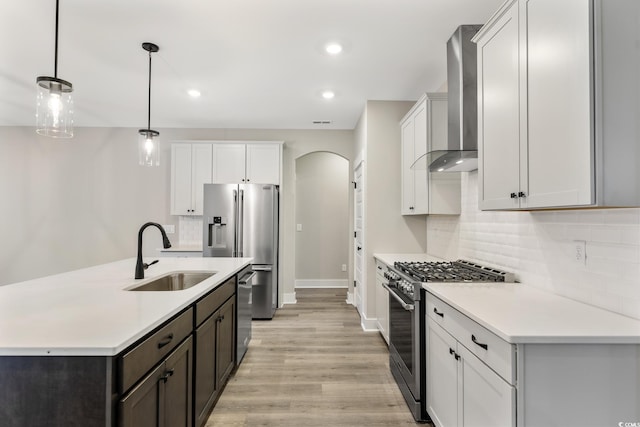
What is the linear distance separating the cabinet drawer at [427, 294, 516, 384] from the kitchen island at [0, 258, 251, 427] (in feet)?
4.41

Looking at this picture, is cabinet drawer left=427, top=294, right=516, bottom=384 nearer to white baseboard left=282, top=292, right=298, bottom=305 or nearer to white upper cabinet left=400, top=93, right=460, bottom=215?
white upper cabinet left=400, top=93, right=460, bottom=215

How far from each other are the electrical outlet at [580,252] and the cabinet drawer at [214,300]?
2.03 meters

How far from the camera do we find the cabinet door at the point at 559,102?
1.24 m

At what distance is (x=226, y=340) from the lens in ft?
8.35

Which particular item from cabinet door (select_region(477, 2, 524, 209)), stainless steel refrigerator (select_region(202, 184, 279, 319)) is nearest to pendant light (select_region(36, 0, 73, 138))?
cabinet door (select_region(477, 2, 524, 209))

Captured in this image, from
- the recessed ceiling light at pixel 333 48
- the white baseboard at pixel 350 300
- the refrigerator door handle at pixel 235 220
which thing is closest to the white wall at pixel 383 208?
the white baseboard at pixel 350 300

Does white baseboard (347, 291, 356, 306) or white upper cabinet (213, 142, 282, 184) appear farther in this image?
white baseboard (347, 291, 356, 306)

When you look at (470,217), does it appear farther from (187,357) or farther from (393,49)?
(187,357)

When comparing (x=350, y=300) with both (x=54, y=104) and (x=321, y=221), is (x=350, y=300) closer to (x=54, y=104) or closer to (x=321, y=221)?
(x=321, y=221)

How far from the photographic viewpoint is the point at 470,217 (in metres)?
2.96

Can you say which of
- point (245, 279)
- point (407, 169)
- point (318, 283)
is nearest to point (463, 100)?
point (407, 169)

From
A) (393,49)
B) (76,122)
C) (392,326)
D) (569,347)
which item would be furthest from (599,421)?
(76,122)

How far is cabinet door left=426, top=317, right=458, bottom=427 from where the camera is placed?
5.72ft

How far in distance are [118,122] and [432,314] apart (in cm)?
515
